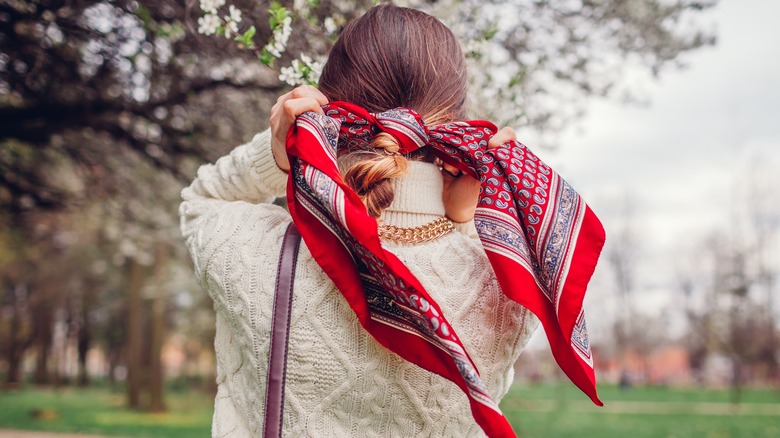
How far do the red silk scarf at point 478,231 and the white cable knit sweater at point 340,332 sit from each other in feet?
0.27

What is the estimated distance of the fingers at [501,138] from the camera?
156 cm

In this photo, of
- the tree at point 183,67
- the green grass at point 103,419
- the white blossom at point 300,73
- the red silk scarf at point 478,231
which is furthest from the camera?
the green grass at point 103,419

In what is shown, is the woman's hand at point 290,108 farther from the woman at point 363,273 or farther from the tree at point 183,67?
the tree at point 183,67

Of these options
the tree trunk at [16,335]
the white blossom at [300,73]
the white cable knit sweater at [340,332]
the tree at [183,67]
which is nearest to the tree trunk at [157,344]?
the tree at [183,67]

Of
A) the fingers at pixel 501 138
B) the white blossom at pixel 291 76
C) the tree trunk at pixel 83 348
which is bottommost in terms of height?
the tree trunk at pixel 83 348

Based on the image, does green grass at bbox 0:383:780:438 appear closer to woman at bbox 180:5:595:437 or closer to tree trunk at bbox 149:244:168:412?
tree trunk at bbox 149:244:168:412

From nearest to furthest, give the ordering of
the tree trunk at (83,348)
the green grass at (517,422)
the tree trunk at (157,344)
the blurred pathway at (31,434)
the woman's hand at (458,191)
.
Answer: the woman's hand at (458,191)
the blurred pathway at (31,434)
the green grass at (517,422)
the tree trunk at (157,344)
the tree trunk at (83,348)

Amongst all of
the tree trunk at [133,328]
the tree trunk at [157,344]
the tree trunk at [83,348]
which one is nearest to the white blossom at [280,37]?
the tree trunk at [157,344]

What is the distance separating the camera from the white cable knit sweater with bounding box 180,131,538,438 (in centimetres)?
144

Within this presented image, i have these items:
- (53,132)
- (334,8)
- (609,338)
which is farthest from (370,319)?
(609,338)

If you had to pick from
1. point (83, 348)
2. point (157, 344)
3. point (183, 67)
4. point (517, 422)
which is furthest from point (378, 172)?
point (83, 348)

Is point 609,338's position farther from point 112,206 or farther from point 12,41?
point 12,41

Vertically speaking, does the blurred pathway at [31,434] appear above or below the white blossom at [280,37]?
below

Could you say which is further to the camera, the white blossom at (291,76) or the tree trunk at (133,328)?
the tree trunk at (133,328)
